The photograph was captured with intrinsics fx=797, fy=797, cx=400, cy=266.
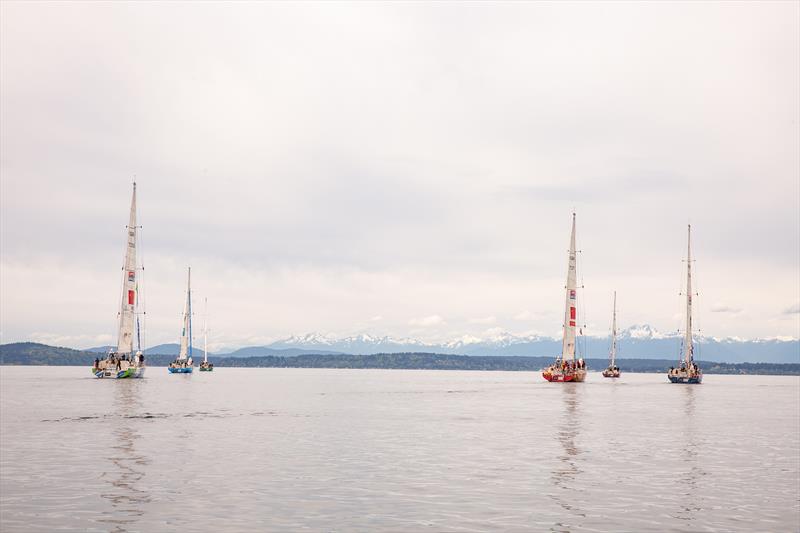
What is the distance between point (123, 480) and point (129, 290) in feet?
354

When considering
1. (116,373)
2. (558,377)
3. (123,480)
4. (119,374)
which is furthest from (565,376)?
(123,480)

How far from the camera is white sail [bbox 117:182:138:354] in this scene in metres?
136

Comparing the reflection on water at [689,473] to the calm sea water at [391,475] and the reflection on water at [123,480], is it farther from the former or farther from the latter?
the reflection on water at [123,480]

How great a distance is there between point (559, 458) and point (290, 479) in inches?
647

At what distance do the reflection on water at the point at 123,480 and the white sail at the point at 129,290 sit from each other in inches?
3190

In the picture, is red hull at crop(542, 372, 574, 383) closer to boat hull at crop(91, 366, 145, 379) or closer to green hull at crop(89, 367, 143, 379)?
boat hull at crop(91, 366, 145, 379)

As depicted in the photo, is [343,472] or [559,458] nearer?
[343,472]

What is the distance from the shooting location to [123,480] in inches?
1357

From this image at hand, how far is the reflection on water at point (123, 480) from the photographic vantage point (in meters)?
26.5

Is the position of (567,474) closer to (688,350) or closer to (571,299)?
(571,299)

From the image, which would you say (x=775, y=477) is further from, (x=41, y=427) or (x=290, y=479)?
(x=41, y=427)

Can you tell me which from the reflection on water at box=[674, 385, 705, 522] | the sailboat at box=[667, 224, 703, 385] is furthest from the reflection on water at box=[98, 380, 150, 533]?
the sailboat at box=[667, 224, 703, 385]

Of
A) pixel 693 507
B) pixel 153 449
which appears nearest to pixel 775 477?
pixel 693 507

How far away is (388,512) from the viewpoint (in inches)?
1106
